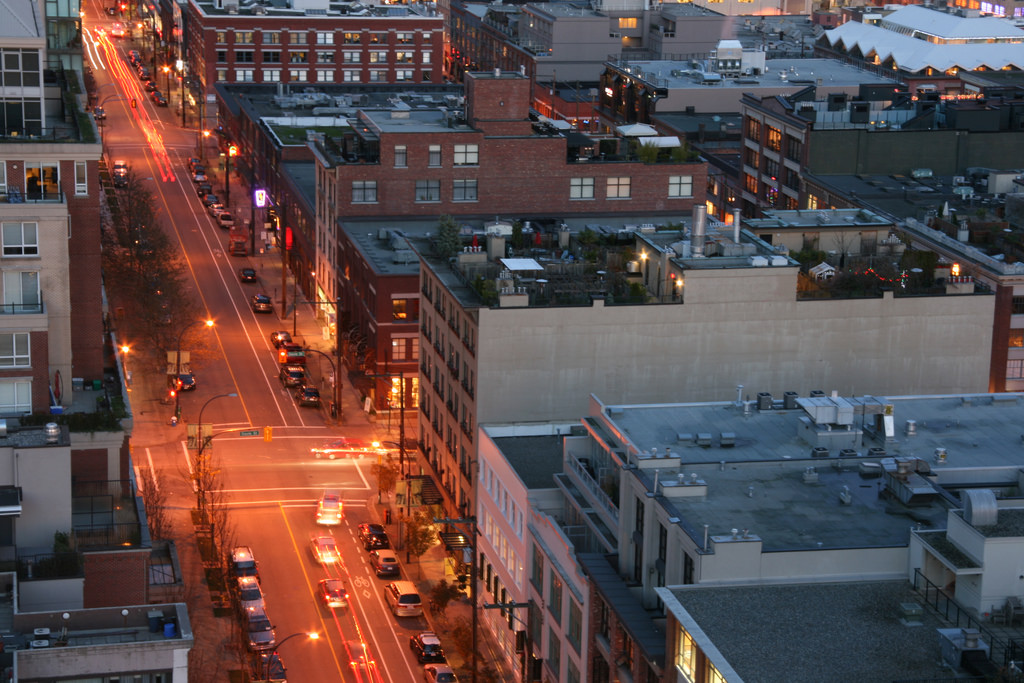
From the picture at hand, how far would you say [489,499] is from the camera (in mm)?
102062

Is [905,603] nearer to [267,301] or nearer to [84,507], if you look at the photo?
[84,507]

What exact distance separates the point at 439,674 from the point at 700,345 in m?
25.7

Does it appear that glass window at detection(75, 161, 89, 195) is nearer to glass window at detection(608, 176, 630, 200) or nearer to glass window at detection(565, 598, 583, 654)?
glass window at detection(565, 598, 583, 654)

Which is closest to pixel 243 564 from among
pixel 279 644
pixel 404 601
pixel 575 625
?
pixel 404 601

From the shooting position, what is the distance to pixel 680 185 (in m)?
155

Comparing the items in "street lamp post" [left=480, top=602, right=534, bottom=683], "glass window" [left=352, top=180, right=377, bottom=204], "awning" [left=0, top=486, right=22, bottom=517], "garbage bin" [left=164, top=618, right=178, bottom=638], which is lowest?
"street lamp post" [left=480, top=602, right=534, bottom=683]

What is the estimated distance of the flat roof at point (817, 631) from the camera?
65250mm

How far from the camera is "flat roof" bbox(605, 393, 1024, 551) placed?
75500 millimetres

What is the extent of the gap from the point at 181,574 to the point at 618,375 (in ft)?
90.4

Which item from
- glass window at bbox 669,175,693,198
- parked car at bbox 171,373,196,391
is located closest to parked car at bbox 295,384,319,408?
parked car at bbox 171,373,196,391

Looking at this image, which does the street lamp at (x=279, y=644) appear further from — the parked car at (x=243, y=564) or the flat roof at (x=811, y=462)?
the flat roof at (x=811, y=462)

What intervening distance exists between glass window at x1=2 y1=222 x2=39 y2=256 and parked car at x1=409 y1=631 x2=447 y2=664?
2856 cm

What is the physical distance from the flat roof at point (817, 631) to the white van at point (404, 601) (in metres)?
33.2

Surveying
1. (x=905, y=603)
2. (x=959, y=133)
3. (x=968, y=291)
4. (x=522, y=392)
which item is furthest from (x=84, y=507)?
(x=959, y=133)
